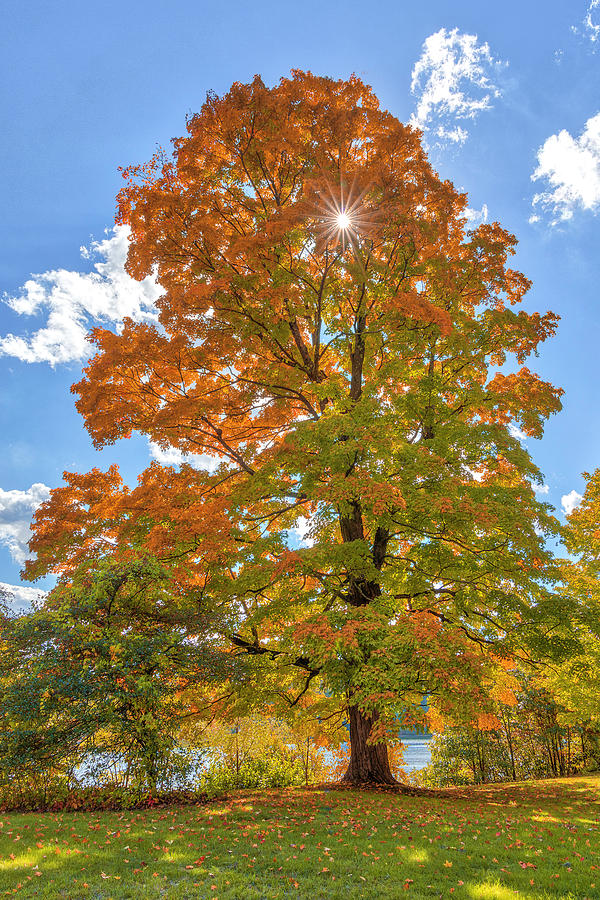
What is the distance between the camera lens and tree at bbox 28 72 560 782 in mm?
9656

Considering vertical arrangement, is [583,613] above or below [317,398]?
below

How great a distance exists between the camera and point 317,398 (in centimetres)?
1162

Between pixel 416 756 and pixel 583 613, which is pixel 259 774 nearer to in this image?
pixel 583 613

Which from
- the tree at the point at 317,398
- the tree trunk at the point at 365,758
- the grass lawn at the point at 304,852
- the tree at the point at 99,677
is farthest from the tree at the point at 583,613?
the tree at the point at 99,677

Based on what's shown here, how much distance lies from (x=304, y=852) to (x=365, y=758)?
594cm

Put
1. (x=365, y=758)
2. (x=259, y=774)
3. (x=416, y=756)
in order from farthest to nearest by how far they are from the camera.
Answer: (x=416, y=756) < (x=259, y=774) < (x=365, y=758)

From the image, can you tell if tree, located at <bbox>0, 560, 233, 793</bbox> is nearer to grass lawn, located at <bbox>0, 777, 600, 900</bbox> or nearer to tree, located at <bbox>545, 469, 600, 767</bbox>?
grass lawn, located at <bbox>0, 777, 600, 900</bbox>

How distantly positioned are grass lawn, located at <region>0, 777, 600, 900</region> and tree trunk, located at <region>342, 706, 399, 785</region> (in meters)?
2.32

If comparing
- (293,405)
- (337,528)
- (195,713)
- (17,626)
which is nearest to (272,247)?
(293,405)

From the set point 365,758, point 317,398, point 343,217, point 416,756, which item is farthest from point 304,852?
point 416,756

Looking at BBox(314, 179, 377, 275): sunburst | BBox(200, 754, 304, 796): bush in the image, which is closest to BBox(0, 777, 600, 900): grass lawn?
BBox(200, 754, 304, 796): bush

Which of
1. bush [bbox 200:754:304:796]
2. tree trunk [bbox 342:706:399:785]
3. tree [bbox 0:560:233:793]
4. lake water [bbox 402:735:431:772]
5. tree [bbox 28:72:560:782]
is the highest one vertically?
tree [bbox 28:72:560:782]

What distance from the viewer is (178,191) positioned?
12.0 m

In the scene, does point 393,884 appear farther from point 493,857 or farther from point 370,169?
point 370,169
